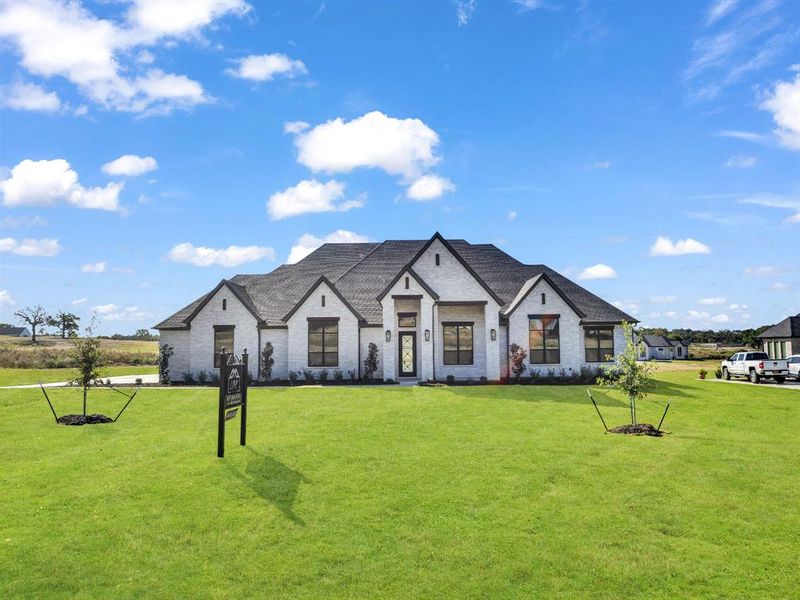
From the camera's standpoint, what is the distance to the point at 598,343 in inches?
1393

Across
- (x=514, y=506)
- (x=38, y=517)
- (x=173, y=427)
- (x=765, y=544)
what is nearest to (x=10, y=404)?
(x=173, y=427)

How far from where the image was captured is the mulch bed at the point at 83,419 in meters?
19.7

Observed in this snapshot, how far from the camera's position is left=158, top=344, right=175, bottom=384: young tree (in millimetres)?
34125

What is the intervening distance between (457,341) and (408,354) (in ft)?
10.4

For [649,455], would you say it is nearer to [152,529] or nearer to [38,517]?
[152,529]

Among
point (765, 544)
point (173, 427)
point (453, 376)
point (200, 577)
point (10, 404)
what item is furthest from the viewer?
point (453, 376)

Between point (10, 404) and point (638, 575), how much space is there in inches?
1015

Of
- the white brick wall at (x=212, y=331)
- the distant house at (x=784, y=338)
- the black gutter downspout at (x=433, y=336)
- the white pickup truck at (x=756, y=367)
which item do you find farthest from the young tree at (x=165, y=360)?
the distant house at (x=784, y=338)

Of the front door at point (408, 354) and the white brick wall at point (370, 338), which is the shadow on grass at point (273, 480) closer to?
the white brick wall at point (370, 338)

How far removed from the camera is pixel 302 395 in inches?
1023

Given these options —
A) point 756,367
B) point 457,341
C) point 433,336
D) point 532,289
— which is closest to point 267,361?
point 433,336

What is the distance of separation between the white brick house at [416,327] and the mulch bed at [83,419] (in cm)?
1404

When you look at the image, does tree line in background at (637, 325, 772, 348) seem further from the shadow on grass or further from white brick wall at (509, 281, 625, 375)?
the shadow on grass

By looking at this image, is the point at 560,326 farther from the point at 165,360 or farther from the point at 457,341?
the point at 165,360
